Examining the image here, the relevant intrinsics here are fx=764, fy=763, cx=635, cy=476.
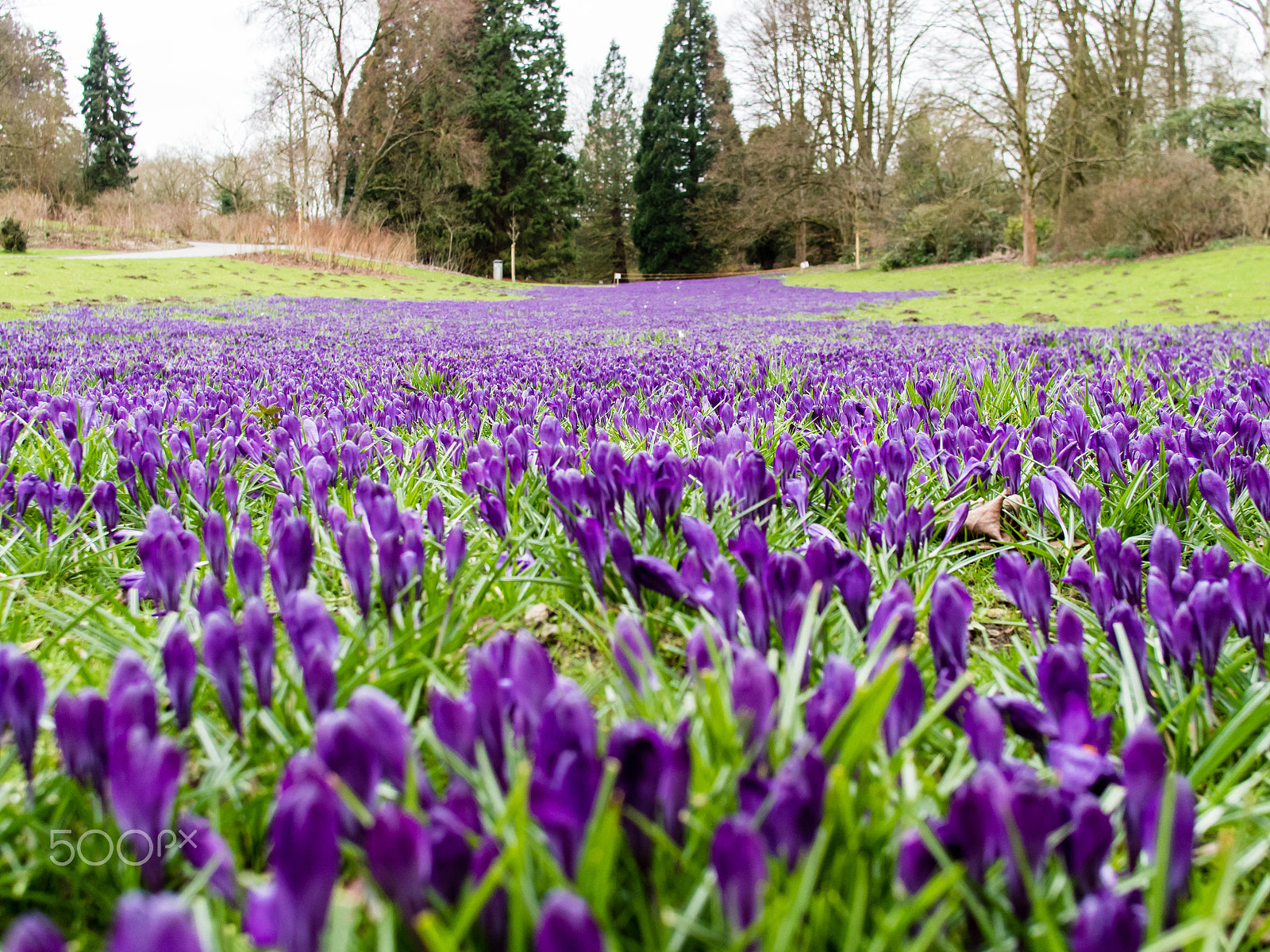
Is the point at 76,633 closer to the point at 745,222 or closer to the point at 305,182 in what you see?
the point at 305,182

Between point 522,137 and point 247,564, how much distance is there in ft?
141

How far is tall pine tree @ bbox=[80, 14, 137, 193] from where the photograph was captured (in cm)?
5162

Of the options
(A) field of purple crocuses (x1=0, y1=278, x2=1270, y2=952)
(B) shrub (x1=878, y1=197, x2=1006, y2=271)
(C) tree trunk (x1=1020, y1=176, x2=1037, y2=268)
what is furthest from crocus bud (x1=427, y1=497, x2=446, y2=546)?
(B) shrub (x1=878, y1=197, x2=1006, y2=271)

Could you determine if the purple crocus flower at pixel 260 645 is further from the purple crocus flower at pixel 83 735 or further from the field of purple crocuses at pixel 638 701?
the purple crocus flower at pixel 83 735

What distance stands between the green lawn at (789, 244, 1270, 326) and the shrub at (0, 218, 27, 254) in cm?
2415

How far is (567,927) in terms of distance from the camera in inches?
18.3

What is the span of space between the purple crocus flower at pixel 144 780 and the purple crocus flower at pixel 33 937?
0.44ft

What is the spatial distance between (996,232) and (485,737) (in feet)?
123

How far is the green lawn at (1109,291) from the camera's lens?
39.8 ft

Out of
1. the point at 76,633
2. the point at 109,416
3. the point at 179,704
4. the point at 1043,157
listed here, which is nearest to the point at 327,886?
the point at 179,704

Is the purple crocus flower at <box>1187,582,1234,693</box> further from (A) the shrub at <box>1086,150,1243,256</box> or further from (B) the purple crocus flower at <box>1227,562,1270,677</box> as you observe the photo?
(A) the shrub at <box>1086,150,1243,256</box>

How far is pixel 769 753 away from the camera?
29.3 inches

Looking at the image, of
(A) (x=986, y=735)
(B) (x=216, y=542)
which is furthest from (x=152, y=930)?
(B) (x=216, y=542)

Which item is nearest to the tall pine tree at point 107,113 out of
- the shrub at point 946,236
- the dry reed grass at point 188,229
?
the dry reed grass at point 188,229
